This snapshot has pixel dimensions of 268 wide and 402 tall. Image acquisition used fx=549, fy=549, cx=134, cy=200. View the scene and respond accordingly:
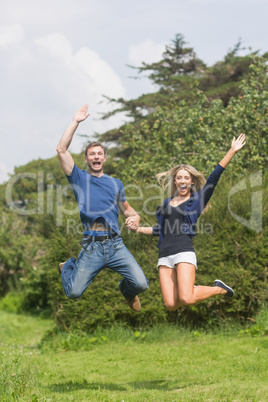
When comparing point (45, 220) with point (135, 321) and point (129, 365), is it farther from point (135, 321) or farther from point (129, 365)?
point (129, 365)

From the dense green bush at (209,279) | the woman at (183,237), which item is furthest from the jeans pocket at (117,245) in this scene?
the dense green bush at (209,279)

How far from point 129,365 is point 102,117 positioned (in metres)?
20.4

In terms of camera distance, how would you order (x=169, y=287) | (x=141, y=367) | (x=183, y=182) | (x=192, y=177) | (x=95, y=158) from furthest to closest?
(x=141, y=367) < (x=192, y=177) < (x=183, y=182) < (x=169, y=287) < (x=95, y=158)

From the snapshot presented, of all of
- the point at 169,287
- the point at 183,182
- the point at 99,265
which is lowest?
the point at 169,287

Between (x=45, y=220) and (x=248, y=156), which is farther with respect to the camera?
(x=45, y=220)

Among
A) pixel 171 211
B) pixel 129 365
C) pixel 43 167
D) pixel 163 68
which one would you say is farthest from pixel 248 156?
pixel 43 167

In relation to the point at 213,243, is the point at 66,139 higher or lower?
higher

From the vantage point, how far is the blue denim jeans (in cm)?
629

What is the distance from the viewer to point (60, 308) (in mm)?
12625

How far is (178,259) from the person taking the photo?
6609mm

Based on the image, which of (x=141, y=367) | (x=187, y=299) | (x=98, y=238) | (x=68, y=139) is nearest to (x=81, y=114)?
(x=68, y=139)

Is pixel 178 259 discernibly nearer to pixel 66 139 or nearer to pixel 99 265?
pixel 99 265

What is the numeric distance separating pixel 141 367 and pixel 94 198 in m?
4.62

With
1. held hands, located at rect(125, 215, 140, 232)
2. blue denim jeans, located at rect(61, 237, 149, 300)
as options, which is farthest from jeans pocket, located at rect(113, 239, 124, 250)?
held hands, located at rect(125, 215, 140, 232)
